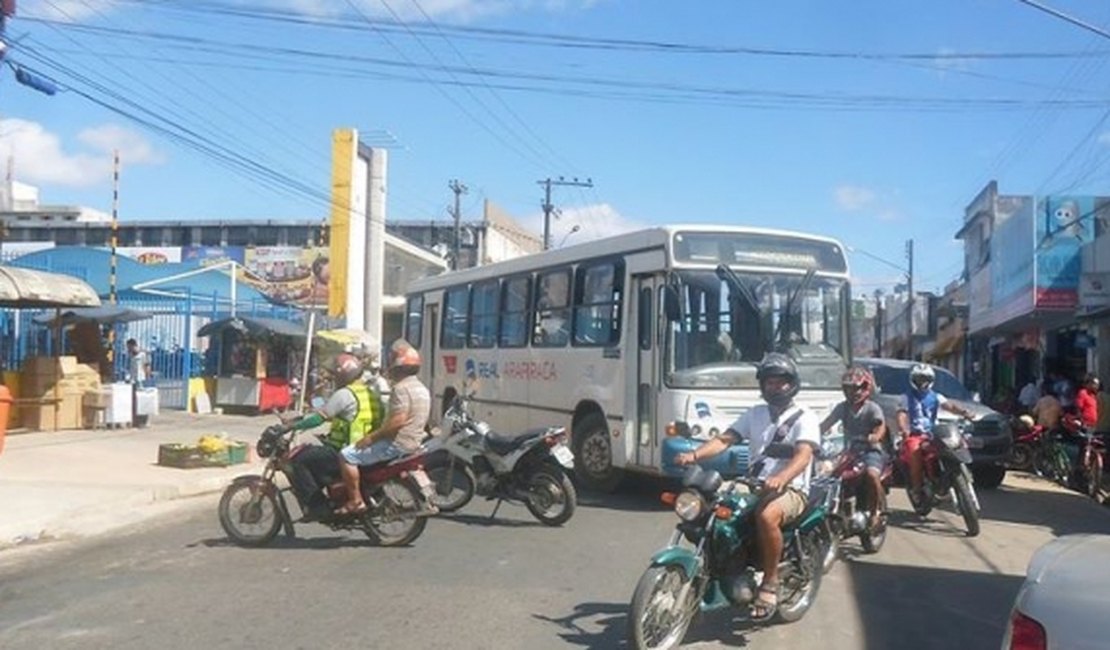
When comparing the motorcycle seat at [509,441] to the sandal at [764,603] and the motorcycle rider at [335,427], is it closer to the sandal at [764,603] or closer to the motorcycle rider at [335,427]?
the motorcycle rider at [335,427]

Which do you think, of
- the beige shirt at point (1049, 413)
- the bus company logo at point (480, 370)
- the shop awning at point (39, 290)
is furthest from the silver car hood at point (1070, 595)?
the shop awning at point (39, 290)

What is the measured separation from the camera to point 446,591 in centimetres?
782

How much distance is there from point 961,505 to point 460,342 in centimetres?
896

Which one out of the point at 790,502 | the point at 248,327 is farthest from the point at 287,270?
the point at 790,502

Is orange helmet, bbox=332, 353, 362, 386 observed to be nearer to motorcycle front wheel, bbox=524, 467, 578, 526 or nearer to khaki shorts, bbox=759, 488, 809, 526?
motorcycle front wheel, bbox=524, 467, 578, 526

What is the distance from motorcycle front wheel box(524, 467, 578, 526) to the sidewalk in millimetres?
4114

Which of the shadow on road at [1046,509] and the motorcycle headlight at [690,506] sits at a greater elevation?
the motorcycle headlight at [690,506]

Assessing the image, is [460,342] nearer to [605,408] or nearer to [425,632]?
[605,408]

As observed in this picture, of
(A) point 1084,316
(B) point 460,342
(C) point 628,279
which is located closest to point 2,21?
(B) point 460,342

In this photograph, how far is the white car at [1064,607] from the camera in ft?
11.0

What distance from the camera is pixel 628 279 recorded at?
12.8 metres

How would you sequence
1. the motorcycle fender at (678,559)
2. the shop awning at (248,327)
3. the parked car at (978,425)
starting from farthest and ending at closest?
1. the shop awning at (248,327)
2. the parked car at (978,425)
3. the motorcycle fender at (678,559)

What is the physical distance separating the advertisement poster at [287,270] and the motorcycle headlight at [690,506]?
48168 mm

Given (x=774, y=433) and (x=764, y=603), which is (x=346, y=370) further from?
(x=764, y=603)
